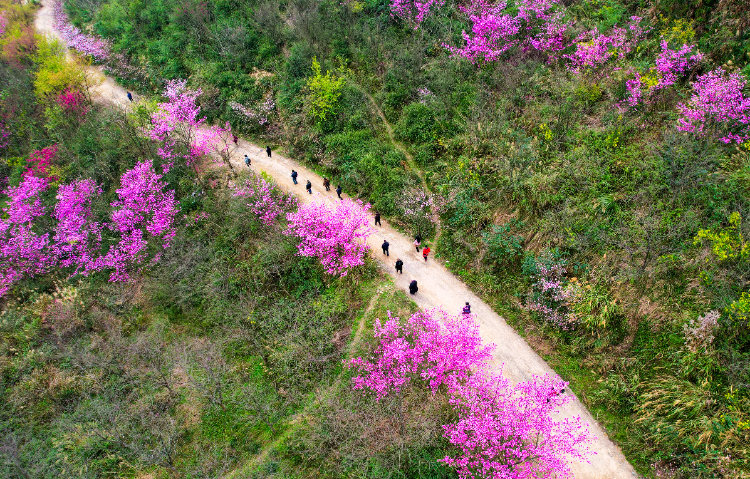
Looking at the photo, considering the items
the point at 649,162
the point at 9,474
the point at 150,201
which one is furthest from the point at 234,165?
the point at 649,162

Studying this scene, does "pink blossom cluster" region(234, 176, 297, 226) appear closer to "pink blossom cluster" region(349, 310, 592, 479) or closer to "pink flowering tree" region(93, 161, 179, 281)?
"pink flowering tree" region(93, 161, 179, 281)

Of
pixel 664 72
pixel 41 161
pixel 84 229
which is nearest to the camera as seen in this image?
pixel 664 72

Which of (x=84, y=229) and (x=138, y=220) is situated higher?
(x=138, y=220)

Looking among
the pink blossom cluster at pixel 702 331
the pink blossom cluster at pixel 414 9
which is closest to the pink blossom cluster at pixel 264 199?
the pink blossom cluster at pixel 414 9

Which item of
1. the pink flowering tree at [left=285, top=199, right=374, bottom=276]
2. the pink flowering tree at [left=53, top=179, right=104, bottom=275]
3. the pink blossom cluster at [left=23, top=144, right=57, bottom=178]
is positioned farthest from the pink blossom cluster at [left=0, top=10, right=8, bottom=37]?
the pink flowering tree at [left=285, top=199, right=374, bottom=276]

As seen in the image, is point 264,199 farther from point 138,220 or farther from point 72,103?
point 72,103

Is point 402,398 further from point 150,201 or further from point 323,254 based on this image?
point 150,201

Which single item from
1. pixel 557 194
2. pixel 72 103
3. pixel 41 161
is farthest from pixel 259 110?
pixel 557 194
